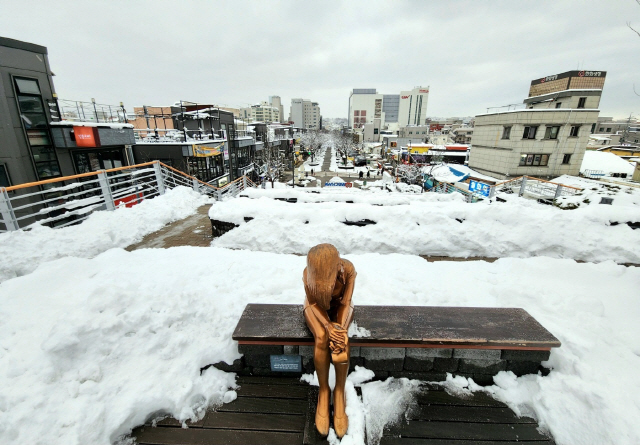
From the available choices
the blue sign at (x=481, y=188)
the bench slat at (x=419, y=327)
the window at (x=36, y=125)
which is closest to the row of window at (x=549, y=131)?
the blue sign at (x=481, y=188)

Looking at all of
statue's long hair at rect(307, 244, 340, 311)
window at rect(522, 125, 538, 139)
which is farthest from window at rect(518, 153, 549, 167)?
statue's long hair at rect(307, 244, 340, 311)

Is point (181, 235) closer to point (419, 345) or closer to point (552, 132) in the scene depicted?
point (419, 345)

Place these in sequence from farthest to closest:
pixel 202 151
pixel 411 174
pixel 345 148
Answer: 1. pixel 345 148
2. pixel 411 174
3. pixel 202 151

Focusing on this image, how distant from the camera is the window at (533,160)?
2709cm

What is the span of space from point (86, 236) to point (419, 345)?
24.5 feet

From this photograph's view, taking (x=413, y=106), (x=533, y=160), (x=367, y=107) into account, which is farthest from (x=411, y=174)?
(x=367, y=107)

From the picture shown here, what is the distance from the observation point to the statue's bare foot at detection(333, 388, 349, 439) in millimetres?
2527

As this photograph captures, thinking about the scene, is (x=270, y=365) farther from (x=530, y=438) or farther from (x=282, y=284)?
(x=530, y=438)

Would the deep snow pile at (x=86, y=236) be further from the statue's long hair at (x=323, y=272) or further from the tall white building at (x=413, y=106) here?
the tall white building at (x=413, y=106)

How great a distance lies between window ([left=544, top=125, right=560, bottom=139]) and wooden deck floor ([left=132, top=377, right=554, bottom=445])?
33.1m

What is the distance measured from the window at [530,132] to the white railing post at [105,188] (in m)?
33.6

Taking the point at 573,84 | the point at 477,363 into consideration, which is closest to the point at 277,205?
the point at 477,363

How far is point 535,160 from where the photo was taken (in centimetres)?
2739

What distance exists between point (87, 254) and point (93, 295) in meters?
3.66
